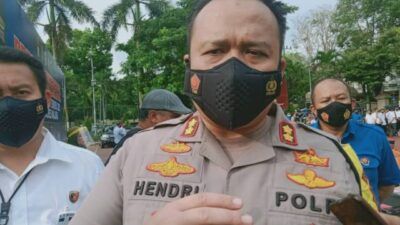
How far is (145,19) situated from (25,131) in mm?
26181

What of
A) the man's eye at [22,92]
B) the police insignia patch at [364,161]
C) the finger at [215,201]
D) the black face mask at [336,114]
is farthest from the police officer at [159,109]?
the finger at [215,201]

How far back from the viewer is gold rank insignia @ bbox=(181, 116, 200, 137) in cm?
143

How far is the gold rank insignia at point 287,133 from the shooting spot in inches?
53.7

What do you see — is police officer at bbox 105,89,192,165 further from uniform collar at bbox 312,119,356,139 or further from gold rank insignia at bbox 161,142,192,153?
gold rank insignia at bbox 161,142,192,153

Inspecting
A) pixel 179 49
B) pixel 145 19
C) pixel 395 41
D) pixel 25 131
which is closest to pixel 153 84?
pixel 179 49

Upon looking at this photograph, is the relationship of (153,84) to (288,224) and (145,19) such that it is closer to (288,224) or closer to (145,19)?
(145,19)

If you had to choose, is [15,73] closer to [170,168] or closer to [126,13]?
[170,168]

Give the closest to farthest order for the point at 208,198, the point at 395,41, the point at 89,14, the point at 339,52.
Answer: the point at 208,198 → the point at 89,14 → the point at 395,41 → the point at 339,52

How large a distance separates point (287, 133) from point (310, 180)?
18 centimetres

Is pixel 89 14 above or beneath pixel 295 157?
above

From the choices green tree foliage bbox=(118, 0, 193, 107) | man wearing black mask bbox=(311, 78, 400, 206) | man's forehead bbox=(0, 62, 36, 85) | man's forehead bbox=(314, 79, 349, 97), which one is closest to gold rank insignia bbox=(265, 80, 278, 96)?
man's forehead bbox=(0, 62, 36, 85)

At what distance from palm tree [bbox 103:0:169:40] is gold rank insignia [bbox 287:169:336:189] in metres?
27.2

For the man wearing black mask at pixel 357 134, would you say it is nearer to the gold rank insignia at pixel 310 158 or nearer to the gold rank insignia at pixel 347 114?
the gold rank insignia at pixel 347 114

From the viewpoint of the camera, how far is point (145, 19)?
91.2ft
